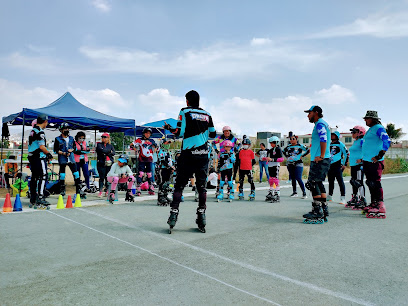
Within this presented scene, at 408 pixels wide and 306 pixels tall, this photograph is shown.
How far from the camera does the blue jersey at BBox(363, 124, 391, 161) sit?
278 inches

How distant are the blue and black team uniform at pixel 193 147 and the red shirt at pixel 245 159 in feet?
13.6

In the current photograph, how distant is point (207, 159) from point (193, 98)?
1.04m

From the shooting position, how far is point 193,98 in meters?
5.74

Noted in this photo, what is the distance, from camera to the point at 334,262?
4.25 meters

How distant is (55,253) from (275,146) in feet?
Result: 23.9

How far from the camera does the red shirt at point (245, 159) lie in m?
9.87

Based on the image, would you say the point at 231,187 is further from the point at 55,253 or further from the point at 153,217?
the point at 55,253

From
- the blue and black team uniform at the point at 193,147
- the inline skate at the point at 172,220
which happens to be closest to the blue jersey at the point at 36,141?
the blue and black team uniform at the point at 193,147

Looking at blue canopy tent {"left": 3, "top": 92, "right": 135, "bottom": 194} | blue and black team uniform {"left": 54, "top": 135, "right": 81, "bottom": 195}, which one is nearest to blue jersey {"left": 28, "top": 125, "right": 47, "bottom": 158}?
blue and black team uniform {"left": 54, "top": 135, "right": 81, "bottom": 195}

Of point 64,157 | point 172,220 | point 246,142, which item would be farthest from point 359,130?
point 64,157

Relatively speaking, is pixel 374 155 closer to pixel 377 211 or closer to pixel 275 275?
pixel 377 211

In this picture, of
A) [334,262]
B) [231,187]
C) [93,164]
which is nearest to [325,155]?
[334,262]

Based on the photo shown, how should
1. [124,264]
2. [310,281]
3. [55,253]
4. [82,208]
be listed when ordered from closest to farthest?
[310,281]
[124,264]
[55,253]
[82,208]

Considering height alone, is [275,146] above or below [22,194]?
above
